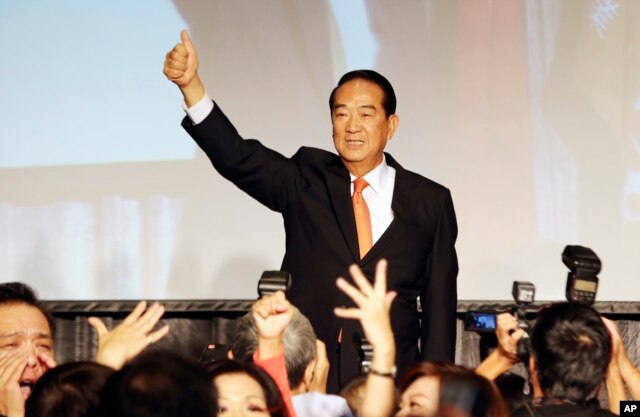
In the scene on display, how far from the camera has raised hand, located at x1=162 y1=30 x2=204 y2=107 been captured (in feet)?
10.1

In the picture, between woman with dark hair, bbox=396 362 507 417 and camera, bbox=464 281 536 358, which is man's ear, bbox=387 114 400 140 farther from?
woman with dark hair, bbox=396 362 507 417

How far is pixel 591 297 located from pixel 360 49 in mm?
2135

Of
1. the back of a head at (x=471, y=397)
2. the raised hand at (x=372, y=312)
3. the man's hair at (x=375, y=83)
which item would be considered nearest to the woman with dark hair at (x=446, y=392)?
the back of a head at (x=471, y=397)

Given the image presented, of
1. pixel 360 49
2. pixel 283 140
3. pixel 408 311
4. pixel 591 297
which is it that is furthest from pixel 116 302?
pixel 591 297

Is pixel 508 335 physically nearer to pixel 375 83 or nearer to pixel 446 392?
pixel 446 392

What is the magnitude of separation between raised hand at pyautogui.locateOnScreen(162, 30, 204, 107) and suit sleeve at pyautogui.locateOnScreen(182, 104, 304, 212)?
0.10m

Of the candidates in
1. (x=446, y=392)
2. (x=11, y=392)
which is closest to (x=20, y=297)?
(x=11, y=392)

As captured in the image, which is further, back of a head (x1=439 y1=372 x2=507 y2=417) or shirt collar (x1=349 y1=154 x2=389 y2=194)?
shirt collar (x1=349 y1=154 x2=389 y2=194)

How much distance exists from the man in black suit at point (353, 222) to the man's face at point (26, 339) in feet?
2.30

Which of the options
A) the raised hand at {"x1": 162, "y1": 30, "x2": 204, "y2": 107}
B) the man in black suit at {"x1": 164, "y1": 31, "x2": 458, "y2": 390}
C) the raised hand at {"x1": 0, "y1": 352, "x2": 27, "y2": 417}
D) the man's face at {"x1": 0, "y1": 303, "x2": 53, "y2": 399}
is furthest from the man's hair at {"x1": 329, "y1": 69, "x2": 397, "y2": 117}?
the raised hand at {"x1": 0, "y1": 352, "x2": 27, "y2": 417}

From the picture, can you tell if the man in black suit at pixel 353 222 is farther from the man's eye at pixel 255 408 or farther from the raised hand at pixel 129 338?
the man's eye at pixel 255 408

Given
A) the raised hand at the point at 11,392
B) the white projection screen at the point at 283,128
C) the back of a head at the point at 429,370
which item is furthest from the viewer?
the white projection screen at the point at 283,128

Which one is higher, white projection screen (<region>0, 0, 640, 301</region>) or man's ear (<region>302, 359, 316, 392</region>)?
white projection screen (<region>0, 0, 640, 301</region>)

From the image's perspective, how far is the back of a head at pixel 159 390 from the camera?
1.64 metres
